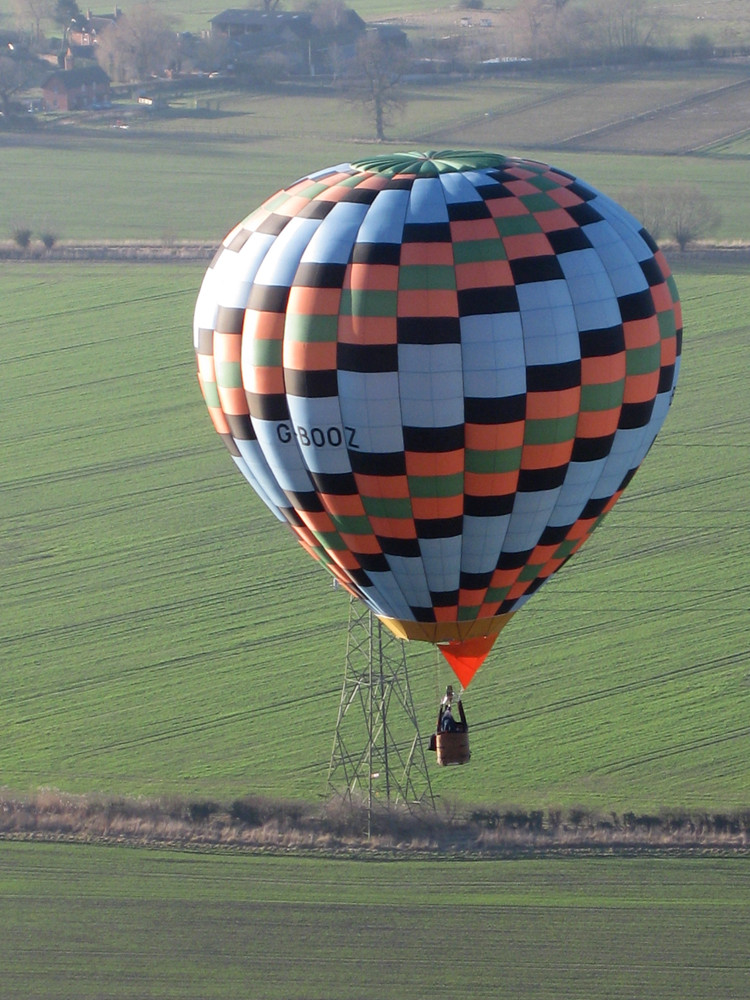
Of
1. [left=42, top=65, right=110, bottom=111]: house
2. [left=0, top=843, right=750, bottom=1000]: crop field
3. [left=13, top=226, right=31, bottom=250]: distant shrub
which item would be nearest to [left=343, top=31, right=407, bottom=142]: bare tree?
[left=42, top=65, right=110, bottom=111]: house

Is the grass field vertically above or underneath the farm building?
underneath

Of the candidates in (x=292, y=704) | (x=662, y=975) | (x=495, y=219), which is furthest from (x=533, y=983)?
(x=495, y=219)

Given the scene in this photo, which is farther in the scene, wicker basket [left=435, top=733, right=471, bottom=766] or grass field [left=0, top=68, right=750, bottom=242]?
grass field [left=0, top=68, right=750, bottom=242]

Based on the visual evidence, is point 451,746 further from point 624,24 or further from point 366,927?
point 624,24

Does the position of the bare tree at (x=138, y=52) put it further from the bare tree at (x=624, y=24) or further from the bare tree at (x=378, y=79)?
the bare tree at (x=624, y=24)

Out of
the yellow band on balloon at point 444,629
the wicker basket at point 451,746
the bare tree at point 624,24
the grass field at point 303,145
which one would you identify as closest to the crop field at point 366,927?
the wicker basket at point 451,746

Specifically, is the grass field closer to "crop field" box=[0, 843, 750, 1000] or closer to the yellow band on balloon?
"crop field" box=[0, 843, 750, 1000]

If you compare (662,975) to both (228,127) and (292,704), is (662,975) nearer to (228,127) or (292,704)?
(292,704)
